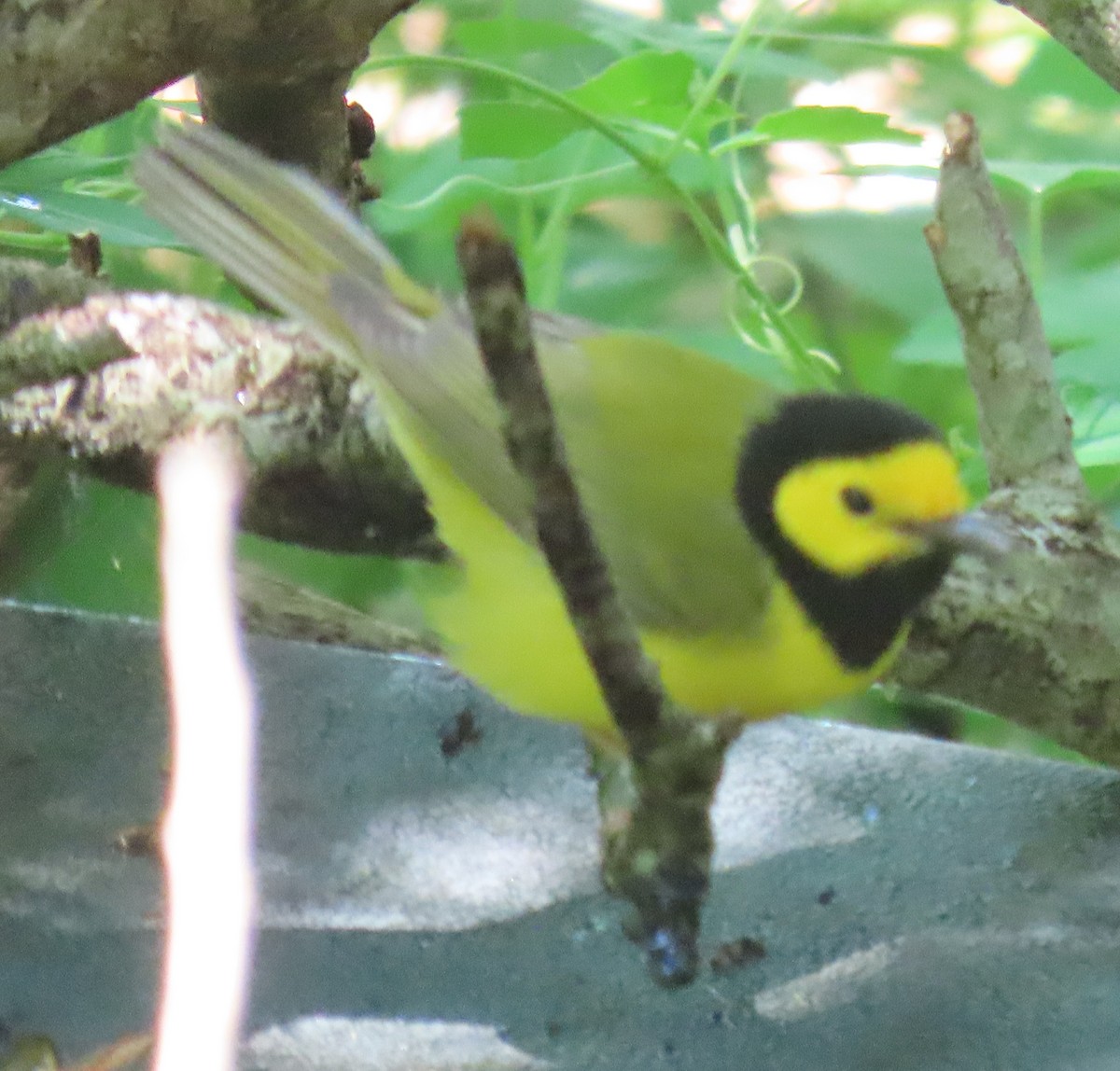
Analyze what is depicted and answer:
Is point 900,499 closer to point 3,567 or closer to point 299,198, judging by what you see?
point 299,198

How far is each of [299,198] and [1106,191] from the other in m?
1.80

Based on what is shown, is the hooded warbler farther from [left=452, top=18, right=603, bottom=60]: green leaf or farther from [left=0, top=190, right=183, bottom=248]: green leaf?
[left=452, top=18, right=603, bottom=60]: green leaf

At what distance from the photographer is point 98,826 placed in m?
1.20

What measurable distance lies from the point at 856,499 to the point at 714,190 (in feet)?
3.38

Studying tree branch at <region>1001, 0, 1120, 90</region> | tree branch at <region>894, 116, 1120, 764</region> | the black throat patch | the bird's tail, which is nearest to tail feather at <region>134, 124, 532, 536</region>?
the bird's tail

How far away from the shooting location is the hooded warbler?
1.12m

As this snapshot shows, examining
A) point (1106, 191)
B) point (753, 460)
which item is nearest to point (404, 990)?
point (753, 460)

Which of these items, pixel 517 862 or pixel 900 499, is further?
pixel 517 862

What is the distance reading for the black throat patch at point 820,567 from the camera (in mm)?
1108

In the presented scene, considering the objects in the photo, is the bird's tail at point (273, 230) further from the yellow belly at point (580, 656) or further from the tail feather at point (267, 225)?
the yellow belly at point (580, 656)

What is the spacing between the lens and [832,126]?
4.81 feet

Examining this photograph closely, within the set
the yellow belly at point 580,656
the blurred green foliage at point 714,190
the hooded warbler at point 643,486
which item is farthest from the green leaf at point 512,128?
the yellow belly at point 580,656

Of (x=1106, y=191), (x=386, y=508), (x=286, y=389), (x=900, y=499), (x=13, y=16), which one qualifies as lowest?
(x=1106, y=191)

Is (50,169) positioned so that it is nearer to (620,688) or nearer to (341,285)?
(341,285)
